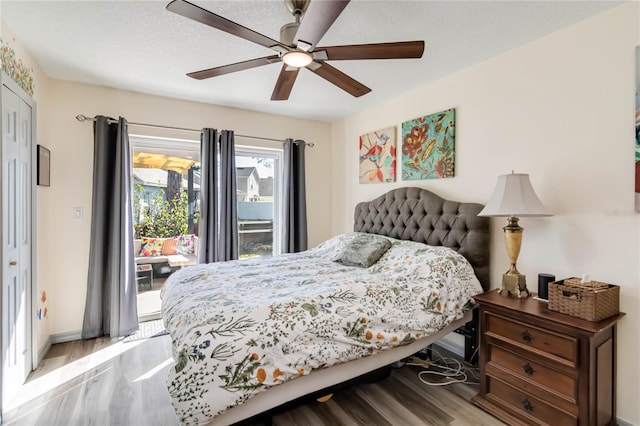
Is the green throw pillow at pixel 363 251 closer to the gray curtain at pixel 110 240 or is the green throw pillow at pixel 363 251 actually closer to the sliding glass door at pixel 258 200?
the sliding glass door at pixel 258 200

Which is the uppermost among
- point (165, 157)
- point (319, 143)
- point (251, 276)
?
point (319, 143)

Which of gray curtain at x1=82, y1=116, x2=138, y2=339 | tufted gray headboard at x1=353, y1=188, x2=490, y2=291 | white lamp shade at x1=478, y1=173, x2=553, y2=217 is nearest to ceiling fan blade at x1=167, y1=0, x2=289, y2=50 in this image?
white lamp shade at x1=478, y1=173, x2=553, y2=217

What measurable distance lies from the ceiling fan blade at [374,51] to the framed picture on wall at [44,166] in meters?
2.50

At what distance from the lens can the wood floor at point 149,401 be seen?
1.95 m

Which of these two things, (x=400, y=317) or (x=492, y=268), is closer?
(x=400, y=317)

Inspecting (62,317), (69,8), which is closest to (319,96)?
(69,8)

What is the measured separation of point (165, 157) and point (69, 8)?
1819 millimetres

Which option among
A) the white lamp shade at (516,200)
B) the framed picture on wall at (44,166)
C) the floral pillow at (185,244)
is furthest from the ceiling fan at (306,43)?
the floral pillow at (185,244)

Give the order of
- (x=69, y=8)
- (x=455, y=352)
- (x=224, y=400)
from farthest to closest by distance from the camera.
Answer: (x=455, y=352) → (x=69, y=8) → (x=224, y=400)

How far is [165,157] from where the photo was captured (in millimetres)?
3602

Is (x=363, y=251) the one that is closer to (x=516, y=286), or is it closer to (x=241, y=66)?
(x=516, y=286)

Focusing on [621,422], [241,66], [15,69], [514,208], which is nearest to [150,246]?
[15,69]

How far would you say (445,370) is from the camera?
8.34 feet

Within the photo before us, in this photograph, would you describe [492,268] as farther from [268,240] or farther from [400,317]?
[268,240]
